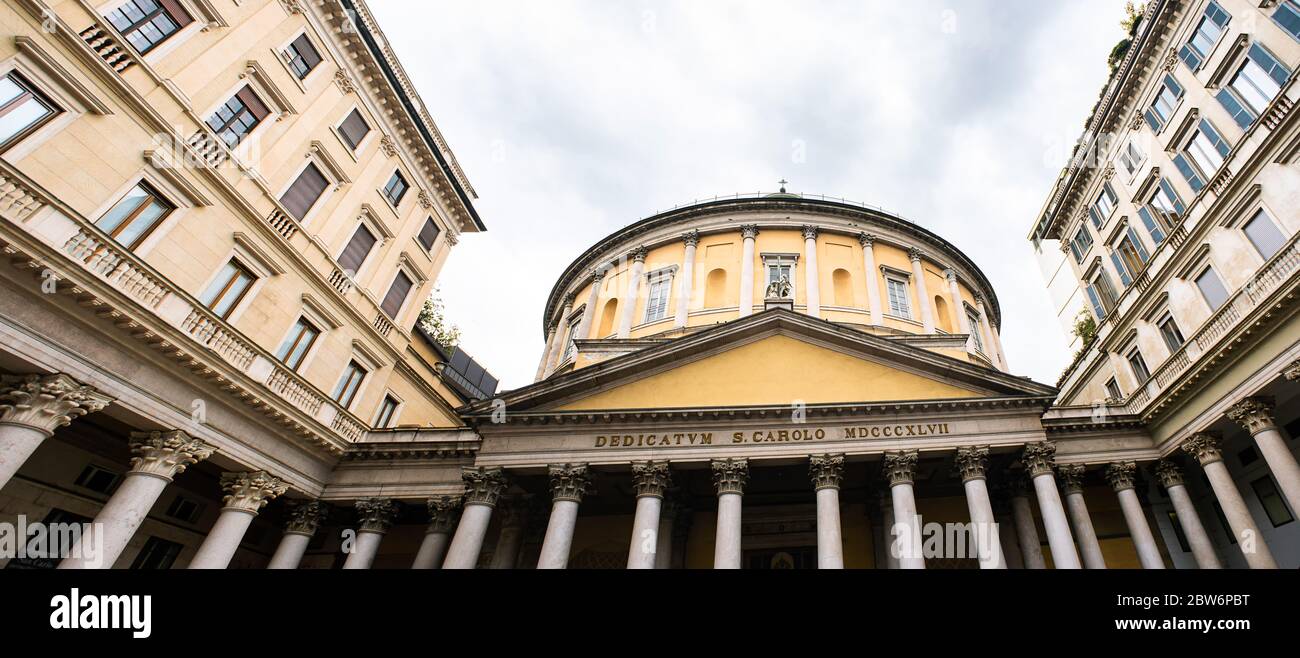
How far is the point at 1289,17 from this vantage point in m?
14.1

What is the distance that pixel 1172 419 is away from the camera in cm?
1545

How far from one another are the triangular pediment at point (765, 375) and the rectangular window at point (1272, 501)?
278 inches

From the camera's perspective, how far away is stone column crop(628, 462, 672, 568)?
1327 centimetres

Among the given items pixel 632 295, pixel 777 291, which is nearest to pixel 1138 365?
pixel 777 291

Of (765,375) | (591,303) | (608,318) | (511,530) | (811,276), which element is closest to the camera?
(765,375)

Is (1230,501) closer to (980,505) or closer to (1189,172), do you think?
(980,505)

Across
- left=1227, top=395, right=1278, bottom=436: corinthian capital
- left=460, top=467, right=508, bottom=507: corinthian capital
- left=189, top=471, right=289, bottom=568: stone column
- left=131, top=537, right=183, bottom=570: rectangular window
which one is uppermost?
left=1227, top=395, right=1278, bottom=436: corinthian capital

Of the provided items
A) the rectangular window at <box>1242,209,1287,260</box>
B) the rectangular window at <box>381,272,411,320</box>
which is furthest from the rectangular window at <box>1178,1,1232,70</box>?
the rectangular window at <box>381,272,411,320</box>

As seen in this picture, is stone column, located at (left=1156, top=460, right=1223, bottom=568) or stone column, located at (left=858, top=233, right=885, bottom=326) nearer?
stone column, located at (left=1156, top=460, right=1223, bottom=568)

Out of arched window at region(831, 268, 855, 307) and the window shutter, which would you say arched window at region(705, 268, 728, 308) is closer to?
arched window at region(831, 268, 855, 307)

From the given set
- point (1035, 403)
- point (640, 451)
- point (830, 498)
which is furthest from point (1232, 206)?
point (640, 451)

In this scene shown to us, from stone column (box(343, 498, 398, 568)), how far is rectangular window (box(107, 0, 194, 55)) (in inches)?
478
